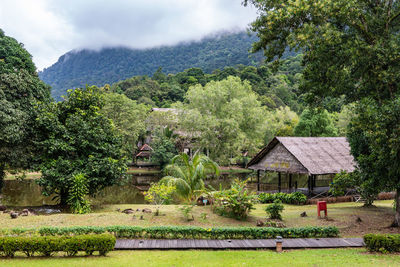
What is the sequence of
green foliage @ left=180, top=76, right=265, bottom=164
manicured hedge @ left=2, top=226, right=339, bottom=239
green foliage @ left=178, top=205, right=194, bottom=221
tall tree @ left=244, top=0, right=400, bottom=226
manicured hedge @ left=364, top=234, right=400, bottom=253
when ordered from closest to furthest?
manicured hedge @ left=364, top=234, right=400, bottom=253 < manicured hedge @ left=2, top=226, right=339, bottom=239 < tall tree @ left=244, top=0, right=400, bottom=226 < green foliage @ left=178, top=205, right=194, bottom=221 < green foliage @ left=180, top=76, right=265, bottom=164

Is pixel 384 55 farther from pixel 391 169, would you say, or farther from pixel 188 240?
pixel 188 240

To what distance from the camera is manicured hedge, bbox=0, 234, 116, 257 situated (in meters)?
8.01

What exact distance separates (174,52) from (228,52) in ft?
113

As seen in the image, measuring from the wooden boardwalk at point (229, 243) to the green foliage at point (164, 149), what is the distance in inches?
1047

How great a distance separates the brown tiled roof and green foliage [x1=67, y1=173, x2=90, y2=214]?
12758mm

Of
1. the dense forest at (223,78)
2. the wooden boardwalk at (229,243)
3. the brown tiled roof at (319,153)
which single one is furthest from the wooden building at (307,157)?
the dense forest at (223,78)

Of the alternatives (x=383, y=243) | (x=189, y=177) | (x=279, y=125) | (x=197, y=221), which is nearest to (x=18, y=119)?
(x=189, y=177)

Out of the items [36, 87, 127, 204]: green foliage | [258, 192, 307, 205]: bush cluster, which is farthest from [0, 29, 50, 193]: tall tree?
[258, 192, 307, 205]: bush cluster

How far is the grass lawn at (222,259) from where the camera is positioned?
7805 millimetres

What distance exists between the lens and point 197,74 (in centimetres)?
8625

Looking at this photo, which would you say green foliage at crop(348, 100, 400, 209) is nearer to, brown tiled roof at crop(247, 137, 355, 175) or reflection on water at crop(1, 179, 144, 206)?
brown tiled roof at crop(247, 137, 355, 175)

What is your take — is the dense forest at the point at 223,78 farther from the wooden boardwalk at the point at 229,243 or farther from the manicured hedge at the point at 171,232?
the wooden boardwalk at the point at 229,243

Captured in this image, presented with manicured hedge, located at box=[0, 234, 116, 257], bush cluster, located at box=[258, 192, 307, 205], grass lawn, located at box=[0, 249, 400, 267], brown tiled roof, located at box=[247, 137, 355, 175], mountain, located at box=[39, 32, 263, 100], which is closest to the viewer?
grass lawn, located at box=[0, 249, 400, 267]

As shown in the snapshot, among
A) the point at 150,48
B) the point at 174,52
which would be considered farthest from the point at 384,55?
the point at 150,48
